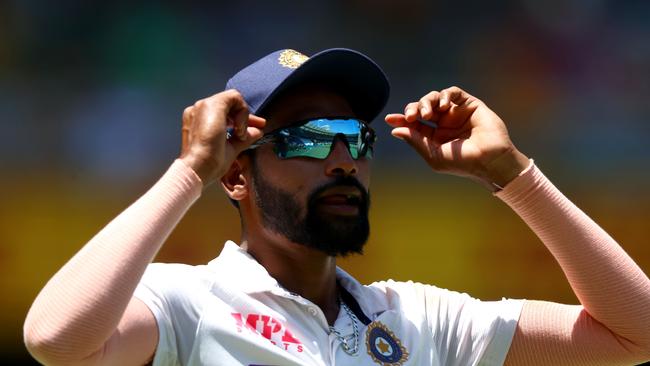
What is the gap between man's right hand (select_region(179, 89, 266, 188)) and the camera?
8.52 feet

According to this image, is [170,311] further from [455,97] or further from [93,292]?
[455,97]

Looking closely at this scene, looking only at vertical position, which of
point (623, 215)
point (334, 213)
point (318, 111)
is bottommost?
point (623, 215)

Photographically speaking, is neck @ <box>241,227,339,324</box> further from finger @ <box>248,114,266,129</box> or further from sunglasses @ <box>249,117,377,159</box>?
finger @ <box>248,114,266,129</box>

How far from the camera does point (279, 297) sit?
9.14 feet

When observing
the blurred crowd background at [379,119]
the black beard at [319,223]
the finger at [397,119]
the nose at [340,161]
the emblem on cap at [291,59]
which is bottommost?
the blurred crowd background at [379,119]

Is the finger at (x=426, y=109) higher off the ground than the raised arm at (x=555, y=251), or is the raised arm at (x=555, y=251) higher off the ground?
the finger at (x=426, y=109)

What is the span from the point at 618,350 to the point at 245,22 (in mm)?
4017

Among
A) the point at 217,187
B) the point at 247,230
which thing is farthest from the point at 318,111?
the point at 217,187

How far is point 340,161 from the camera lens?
9.68 ft

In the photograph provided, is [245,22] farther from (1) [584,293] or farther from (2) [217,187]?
(1) [584,293]

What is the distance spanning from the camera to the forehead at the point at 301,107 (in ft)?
9.95

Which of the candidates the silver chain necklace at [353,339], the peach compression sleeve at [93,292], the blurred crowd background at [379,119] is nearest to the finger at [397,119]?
the silver chain necklace at [353,339]

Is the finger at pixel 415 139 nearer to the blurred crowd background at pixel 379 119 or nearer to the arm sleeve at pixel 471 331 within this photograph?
the arm sleeve at pixel 471 331

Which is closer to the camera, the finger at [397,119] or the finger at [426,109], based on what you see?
the finger at [426,109]
